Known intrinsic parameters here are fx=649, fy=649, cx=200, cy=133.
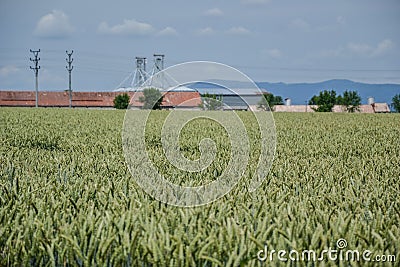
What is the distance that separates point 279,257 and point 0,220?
1.58m

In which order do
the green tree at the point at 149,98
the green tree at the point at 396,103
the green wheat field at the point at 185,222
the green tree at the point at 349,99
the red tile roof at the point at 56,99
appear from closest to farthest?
the green wheat field at the point at 185,222 < the green tree at the point at 149,98 < the red tile roof at the point at 56,99 < the green tree at the point at 349,99 < the green tree at the point at 396,103

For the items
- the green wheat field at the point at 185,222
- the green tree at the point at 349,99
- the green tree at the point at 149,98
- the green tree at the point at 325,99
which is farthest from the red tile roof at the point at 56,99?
the green wheat field at the point at 185,222

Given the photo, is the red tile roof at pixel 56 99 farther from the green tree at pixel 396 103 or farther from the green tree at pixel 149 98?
the green tree at pixel 149 98

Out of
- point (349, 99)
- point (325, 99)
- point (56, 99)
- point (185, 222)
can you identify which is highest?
point (349, 99)

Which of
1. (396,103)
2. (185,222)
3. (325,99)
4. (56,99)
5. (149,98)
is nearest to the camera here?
(185,222)

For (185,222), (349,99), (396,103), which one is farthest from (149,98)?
(396,103)

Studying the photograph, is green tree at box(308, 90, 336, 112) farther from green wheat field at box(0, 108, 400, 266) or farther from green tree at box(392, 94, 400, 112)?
green wheat field at box(0, 108, 400, 266)

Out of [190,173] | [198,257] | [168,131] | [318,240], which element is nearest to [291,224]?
[318,240]

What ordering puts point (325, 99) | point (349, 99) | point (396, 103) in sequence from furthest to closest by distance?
point (396, 103) → point (349, 99) → point (325, 99)

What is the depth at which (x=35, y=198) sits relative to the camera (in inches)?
160

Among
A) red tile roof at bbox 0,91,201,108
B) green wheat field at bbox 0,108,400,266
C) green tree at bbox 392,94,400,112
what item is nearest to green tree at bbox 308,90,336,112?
green tree at bbox 392,94,400,112

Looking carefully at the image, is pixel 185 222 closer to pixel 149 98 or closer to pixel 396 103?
pixel 149 98

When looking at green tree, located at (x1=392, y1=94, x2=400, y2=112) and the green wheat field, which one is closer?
the green wheat field

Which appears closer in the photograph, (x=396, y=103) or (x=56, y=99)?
(x=56, y=99)
